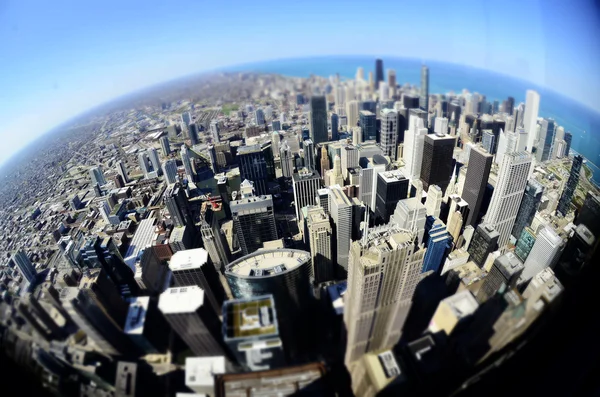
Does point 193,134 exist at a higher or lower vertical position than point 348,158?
higher

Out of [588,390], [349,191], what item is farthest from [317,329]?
[349,191]

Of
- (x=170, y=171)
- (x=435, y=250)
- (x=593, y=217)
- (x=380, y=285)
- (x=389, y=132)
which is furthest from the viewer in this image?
(x=389, y=132)

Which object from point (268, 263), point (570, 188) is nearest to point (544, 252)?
point (570, 188)

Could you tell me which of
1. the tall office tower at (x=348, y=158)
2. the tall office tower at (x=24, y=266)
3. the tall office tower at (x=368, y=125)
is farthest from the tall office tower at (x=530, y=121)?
the tall office tower at (x=24, y=266)

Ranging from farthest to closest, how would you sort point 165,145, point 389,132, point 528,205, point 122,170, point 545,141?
point 389,132 → point 165,145 → point 122,170 → point 545,141 → point 528,205

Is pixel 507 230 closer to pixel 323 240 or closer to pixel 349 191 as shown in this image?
pixel 349 191

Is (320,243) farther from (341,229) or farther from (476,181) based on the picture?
(476,181)
